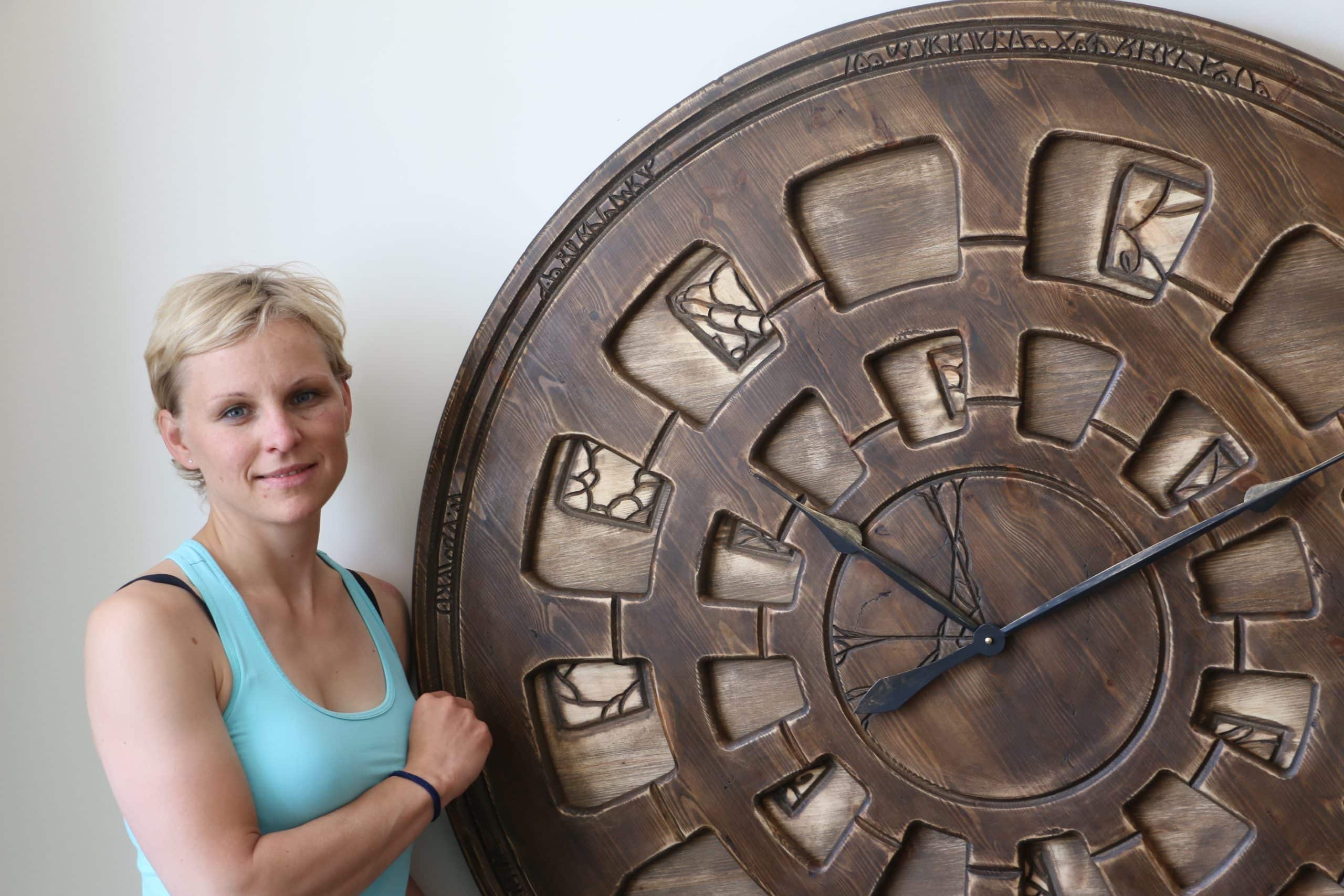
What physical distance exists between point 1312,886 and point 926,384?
52 cm

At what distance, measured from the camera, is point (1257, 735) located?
853 mm

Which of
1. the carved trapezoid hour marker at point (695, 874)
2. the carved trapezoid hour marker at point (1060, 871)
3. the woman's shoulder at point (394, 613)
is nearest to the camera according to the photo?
the carved trapezoid hour marker at point (1060, 871)

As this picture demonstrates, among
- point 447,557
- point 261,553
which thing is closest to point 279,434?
point 261,553

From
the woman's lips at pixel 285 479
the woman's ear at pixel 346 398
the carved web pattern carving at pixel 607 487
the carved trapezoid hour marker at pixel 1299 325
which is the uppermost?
the carved trapezoid hour marker at pixel 1299 325

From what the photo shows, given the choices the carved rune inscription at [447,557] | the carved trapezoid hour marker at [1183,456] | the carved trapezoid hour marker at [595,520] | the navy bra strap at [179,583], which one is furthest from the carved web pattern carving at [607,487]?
the carved trapezoid hour marker at [1183,456]

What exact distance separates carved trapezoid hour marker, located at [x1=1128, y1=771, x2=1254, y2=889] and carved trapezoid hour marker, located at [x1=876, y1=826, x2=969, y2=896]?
6.1 inches

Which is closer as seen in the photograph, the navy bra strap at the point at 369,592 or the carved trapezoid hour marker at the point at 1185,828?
the carved trapezoid hour marker at the point at 1185,828

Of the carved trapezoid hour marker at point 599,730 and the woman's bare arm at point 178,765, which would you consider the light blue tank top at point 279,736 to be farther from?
the carved trapezoid hour marker at point 599,730

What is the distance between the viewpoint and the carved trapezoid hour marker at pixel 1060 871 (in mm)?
884

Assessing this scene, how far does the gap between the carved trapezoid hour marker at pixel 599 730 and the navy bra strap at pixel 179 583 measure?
324 millimetres

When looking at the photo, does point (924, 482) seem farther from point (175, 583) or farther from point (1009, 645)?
point (175, 583)

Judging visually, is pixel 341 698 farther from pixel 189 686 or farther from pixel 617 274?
pixel 617 274

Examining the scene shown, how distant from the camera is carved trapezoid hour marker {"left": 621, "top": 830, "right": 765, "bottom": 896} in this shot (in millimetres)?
988

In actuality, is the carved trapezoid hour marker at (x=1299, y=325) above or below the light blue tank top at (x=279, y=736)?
above
